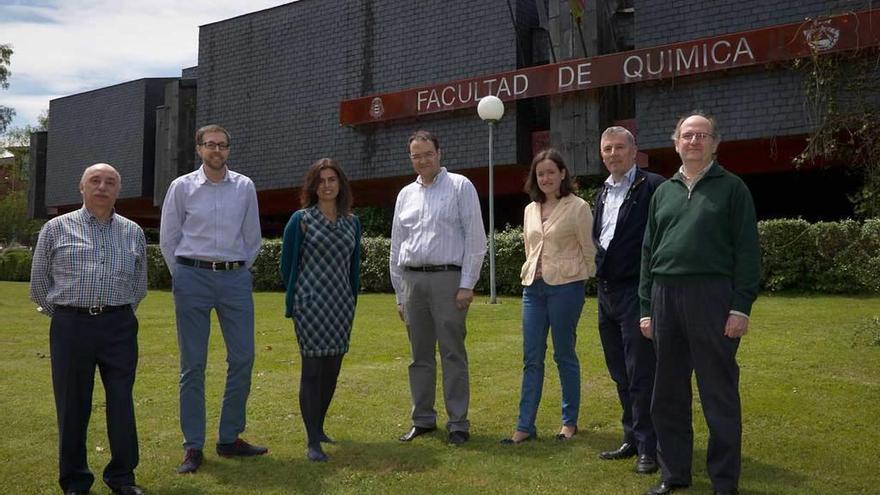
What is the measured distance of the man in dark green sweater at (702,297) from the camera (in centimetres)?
392

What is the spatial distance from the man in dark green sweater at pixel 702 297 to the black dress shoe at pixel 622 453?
72cm

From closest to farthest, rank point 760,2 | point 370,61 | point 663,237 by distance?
1. point 663,237
2. point 760,2
3. point 370,61

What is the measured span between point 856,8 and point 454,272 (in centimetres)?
1214

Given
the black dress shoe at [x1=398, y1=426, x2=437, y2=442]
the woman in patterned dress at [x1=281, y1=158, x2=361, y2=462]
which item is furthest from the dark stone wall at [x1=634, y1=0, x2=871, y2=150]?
the woman in patterned dress at [x1=281, y1=158, x2=361, y2=462]

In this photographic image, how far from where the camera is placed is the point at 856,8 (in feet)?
46.0

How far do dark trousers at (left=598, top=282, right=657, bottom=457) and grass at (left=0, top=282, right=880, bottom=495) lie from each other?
0.26 metres

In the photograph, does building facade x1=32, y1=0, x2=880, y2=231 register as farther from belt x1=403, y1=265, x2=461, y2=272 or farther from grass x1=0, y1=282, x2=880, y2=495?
belt x1=403, y1=265, x2=461, y2=272

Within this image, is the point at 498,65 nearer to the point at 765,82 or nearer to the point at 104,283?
the point at 765,82

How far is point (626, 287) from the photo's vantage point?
189 inches

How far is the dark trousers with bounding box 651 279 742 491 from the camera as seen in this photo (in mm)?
3945

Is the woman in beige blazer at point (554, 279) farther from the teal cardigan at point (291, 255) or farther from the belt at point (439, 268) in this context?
the teal cardigan at point (291, 255)

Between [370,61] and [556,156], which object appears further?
[370,61]

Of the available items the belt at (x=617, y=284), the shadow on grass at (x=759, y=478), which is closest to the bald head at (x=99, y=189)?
the belt at (x=617, y=284)

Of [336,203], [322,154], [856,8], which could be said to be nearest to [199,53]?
[322,154]
